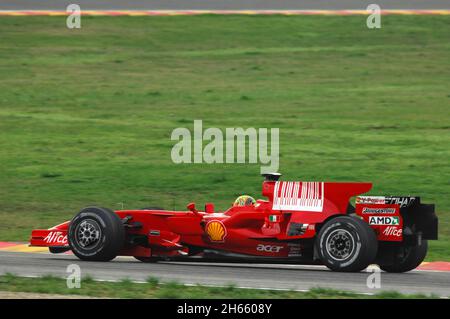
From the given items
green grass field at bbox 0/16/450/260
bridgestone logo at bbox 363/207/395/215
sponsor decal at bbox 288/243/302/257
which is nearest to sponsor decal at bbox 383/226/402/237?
bridgestone logo at bbox 363/207/395/215

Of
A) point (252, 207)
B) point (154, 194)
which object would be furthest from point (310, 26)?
point (252, 207)

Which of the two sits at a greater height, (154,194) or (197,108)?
(197,108)

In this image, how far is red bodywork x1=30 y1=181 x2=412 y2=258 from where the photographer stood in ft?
42.9

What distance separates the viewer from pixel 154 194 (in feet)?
68.5

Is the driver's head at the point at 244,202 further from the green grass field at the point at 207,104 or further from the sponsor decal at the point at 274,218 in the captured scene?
the green grass field at the point at 207,104

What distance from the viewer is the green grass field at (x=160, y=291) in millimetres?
10758

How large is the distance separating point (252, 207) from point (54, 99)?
16.5 meters

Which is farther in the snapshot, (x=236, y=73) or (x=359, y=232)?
(x=236, y=73)

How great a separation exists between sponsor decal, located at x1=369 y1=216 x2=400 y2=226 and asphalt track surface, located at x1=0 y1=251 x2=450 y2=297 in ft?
2.05

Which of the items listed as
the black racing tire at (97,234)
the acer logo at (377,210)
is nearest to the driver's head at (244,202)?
the black racing tire at (97,234)
